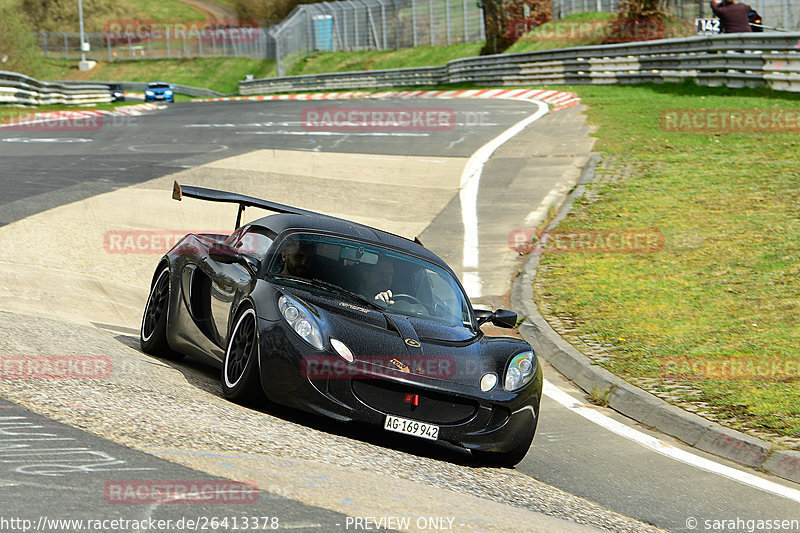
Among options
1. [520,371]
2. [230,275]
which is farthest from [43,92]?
[520,371]

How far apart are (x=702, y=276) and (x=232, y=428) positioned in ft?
26.1

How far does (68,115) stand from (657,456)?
29.1 m

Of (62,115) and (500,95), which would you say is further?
(500,95)

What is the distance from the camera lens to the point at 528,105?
101 feet

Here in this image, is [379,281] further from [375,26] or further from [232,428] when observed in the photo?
[375,26]

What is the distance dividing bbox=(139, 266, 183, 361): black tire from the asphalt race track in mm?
217

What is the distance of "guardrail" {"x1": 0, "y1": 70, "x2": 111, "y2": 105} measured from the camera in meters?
33.6

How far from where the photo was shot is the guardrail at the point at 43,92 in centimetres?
3361

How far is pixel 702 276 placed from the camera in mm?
12383

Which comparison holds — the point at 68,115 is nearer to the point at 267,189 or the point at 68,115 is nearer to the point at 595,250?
the point at 267,189

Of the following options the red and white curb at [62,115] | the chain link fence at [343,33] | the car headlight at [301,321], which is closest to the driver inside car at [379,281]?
the car headlight at [301,321]

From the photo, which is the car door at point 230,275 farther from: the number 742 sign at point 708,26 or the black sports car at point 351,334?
the number 742 sign at point 708,26

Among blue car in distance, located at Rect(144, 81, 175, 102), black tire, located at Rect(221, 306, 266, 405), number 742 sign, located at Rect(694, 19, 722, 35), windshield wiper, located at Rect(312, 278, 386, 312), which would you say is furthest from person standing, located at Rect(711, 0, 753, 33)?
blue car in distance, located at Rect(144, 81, 175, 102)

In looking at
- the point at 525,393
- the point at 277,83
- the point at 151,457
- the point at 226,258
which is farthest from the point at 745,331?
the point at 277,83
